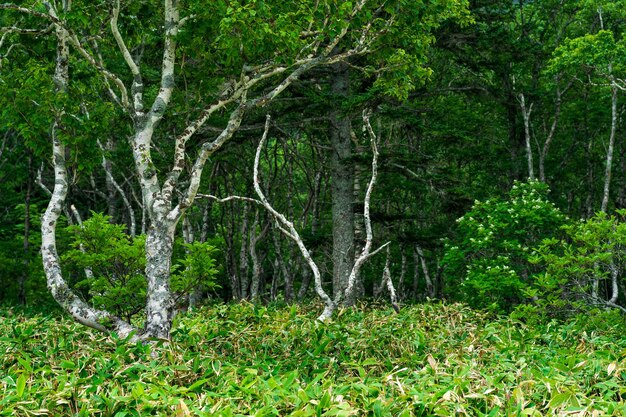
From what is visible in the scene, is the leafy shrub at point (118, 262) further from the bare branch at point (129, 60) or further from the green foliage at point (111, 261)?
the bare branch at point (129, 60)

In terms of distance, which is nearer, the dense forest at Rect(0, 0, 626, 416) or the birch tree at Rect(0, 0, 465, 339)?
the birch tree at Rect(0, 0, 465, 339)

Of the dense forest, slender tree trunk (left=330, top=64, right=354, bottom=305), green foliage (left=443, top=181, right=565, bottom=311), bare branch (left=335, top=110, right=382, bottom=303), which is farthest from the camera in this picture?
slender tree trunk (left=330, top=64, right=354, bottom=305)

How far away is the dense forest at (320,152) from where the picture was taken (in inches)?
336

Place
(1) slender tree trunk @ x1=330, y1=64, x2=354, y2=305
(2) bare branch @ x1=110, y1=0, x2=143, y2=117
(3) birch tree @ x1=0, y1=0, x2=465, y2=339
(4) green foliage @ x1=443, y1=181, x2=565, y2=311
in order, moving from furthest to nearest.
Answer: (1) slender tree trunk @ x1=330, y1=64, x2=354, y2=305, (4) green foliage @ x1=443, y1=181, x2=565, y2=311, (2) bare branch @ x1=110, y1=0, x2=143, y2=117, (3) birch tree @ x1=0, y1=0, x2=465, y2=339

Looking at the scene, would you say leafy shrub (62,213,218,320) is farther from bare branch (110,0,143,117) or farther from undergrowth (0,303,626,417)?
bare branch (110,0,143,117)

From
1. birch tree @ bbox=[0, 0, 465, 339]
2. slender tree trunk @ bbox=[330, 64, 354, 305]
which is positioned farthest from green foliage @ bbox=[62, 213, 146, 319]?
slender tree trunk @ bbox=[330, 64, 354, 305]

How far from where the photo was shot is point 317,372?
6770 mm

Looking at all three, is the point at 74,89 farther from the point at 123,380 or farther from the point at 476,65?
the point at 476,65

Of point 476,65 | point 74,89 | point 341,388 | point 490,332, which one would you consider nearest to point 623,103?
point 476,65

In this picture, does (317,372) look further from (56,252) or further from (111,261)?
(111,261)

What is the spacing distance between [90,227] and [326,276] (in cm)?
2044

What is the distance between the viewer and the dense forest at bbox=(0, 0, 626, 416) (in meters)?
8.55

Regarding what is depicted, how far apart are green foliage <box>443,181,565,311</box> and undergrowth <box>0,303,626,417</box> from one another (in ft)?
16.5

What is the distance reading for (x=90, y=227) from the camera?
10609 millimetres
